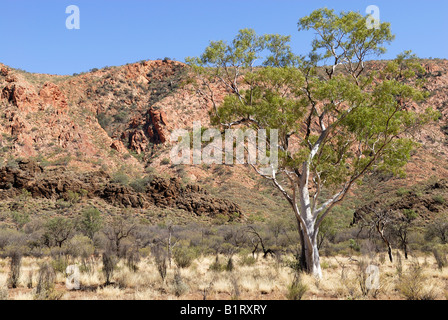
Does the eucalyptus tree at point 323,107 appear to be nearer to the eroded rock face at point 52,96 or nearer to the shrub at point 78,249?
the shrub at point 78,249

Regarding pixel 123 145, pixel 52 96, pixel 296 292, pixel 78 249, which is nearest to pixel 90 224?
pixel 78 249

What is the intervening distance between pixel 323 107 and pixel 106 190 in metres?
28.8

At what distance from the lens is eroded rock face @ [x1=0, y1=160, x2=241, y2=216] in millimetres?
31772

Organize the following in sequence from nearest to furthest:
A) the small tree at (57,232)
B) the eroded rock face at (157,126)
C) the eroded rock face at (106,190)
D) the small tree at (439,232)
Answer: the small tree at (57,232) → the small tree at (439,232) → the eroded rock face at (106,190) → the eroded rock face at (157,126)

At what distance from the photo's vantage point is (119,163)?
49125 millimetres

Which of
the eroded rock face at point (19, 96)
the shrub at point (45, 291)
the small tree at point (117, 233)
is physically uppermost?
the eroded rock face at point (19, 96)

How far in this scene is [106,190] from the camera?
34.5 meters

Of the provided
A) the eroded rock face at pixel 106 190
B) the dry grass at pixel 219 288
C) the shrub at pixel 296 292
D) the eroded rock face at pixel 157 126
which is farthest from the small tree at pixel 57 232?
the eroded rock face at pixel 157 126

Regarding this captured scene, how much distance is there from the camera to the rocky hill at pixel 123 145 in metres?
35.1

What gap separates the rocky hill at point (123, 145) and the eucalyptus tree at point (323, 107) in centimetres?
2082
